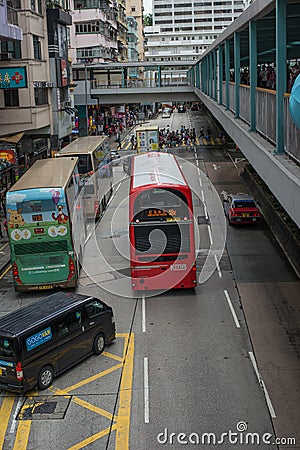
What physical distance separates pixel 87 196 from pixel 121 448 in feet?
58.8

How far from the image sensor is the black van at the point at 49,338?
13.2m

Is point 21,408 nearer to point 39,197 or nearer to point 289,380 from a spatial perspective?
point 289,380

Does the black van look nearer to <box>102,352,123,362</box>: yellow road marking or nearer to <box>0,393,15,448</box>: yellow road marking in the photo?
<box>102,352,123,362</box>: yellow road marking

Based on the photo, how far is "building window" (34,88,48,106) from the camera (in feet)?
126

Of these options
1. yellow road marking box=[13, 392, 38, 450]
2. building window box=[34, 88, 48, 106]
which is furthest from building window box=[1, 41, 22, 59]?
yellow road marking box=[13, 392, 38, 450]

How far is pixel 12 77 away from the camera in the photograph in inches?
1280

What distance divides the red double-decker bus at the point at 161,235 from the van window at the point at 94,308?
142 inches

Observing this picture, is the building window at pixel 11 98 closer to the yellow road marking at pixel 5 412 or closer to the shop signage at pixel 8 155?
the shop signage at pixel 8 155

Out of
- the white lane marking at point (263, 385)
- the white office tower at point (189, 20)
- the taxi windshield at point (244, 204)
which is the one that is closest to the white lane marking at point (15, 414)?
A: the white lane marking at point (263, 385)

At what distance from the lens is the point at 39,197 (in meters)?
19.5

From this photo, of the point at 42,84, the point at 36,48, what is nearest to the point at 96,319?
the point at 42,84

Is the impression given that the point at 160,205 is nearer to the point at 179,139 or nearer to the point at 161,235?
the point at 161,235

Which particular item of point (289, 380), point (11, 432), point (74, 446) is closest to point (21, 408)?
point (11, 432)

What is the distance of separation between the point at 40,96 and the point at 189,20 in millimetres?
143438
